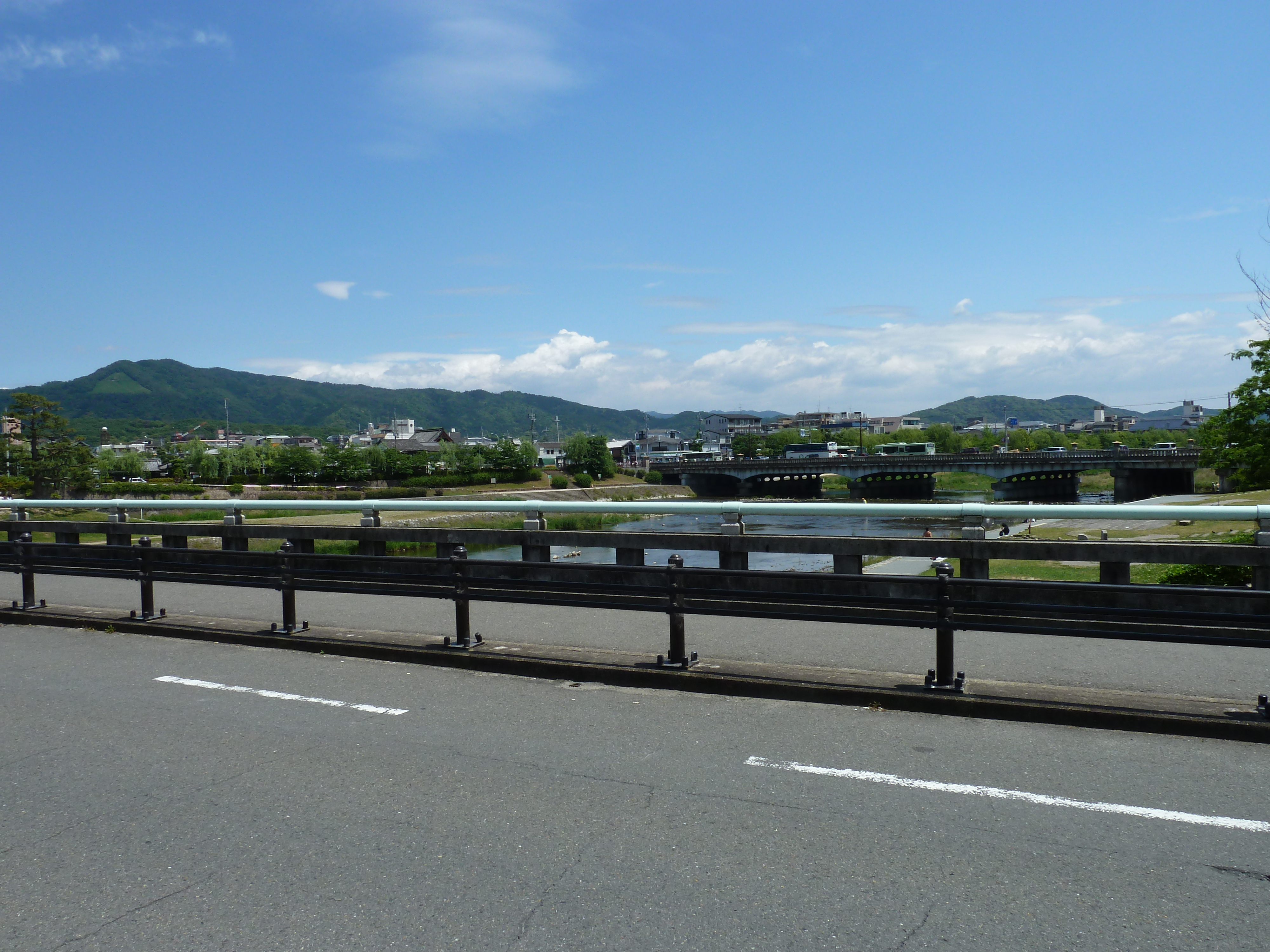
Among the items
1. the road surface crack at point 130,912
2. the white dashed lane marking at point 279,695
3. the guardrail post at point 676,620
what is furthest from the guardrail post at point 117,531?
the road surface crack at point 130,912

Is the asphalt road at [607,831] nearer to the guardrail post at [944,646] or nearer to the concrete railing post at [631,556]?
the guardrail post at [944,646]

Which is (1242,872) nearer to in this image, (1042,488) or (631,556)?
(631,556)

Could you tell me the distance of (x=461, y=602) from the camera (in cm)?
838

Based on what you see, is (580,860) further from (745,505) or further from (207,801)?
(745,505)

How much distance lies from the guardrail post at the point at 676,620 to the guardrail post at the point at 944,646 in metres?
1.88

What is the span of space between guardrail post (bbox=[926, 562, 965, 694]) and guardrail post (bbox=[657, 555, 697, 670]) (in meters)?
1.88

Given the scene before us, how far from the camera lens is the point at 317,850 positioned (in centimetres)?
433

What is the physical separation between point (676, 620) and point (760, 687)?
0.91 meters

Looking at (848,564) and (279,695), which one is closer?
(279,695)

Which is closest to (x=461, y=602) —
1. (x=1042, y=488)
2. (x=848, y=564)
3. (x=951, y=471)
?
(x=848, y=564)

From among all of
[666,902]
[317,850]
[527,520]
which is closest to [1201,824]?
[666,902]

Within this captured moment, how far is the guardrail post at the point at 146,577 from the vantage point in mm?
10258

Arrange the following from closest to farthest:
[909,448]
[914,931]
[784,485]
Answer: [914,931] < [784,485] < [909,448]

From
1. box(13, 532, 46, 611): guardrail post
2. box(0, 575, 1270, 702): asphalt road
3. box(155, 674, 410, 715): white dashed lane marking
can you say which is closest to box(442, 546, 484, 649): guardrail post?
box(0, 575, 1270, 702): asphalt road
